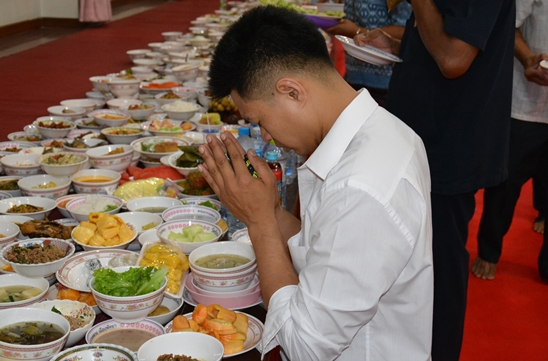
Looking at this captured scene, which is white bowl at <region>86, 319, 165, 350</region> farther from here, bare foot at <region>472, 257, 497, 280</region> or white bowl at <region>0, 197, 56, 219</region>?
bare foot at <region>472, 257, 497, 280</region>

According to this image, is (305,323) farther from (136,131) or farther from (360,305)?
(136,131)

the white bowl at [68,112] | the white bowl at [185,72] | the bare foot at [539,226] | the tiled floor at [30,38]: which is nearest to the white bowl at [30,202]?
the white bowl at [68,112]

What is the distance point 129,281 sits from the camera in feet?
4.83

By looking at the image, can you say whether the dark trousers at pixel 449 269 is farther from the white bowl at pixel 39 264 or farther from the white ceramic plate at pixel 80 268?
the white bowl at pixel 39 264

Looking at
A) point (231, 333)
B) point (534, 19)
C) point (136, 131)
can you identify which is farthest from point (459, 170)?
point (136, 131)

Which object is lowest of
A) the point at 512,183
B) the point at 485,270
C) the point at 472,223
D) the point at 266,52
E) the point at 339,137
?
the point at 472,223

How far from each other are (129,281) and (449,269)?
42.1 inches


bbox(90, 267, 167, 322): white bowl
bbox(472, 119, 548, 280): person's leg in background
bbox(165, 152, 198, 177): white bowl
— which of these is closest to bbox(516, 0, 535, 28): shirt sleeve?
bbox(472, 119, 548, 280): person's leg in background

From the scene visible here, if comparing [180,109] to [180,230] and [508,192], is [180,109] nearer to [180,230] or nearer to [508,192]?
[180,230]

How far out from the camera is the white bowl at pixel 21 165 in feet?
Result: 7.77

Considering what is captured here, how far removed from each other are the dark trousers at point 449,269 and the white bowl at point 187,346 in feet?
3.17

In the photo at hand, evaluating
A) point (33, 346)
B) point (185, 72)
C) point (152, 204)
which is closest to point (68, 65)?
point (185, 72)

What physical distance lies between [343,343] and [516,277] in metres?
2.49

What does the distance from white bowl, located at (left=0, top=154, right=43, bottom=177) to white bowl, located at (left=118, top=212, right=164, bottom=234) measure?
2.00ft
